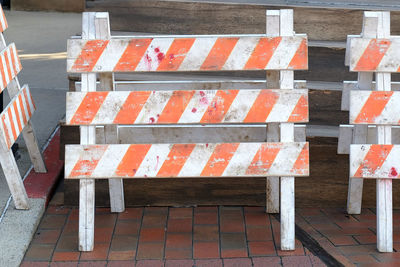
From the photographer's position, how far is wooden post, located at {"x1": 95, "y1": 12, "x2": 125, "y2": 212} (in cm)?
416

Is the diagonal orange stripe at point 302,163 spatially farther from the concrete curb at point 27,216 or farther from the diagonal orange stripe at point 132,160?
the concrete curb at point 27,216

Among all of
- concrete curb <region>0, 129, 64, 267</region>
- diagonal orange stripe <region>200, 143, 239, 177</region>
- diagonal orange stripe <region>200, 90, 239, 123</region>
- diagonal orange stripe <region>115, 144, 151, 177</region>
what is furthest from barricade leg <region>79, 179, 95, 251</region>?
diagonal orange stripe <region>200, 90, 239, 123</region>

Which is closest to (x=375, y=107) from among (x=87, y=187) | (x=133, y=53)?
(x=133, y=53)

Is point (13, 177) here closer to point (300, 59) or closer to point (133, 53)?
point (133, 53)

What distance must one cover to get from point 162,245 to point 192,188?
0.60 metres

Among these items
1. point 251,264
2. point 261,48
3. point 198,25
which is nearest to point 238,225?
point 251,264

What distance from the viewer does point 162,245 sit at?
437 centimetres

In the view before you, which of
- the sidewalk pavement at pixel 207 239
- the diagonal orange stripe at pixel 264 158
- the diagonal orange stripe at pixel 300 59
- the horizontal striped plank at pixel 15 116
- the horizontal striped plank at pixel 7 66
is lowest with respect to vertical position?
the sidewalk pavement at pixel 207 239

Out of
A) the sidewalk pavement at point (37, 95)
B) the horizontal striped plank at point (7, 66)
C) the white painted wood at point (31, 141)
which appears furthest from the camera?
the white painted wood at point (31, 141)

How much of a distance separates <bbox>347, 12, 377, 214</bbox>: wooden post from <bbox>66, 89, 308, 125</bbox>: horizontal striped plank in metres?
0.48

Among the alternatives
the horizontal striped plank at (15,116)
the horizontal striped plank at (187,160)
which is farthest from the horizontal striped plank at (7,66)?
the horizontal striped plank at (187,160)

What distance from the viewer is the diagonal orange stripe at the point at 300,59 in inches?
163

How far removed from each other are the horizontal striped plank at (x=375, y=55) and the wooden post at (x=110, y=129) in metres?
1.42

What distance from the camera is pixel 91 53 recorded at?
4.16 metres
